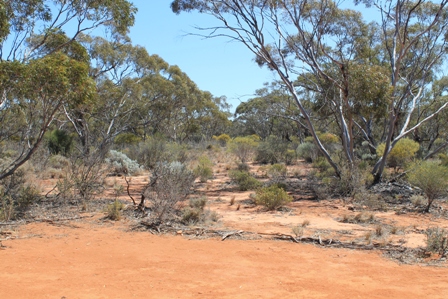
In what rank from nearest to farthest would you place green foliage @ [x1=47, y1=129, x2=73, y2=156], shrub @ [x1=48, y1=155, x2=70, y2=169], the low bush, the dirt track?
the dirt track < the low bush < shrub @ [x1=48, y1=155, x2=70, y2=169] < green foliage @ [x1=47, y1=129, x2=73, y2=156]

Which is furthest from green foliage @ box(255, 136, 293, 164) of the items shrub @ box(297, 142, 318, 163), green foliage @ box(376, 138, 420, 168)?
green foliage @ box(376, 138, 420, 168)

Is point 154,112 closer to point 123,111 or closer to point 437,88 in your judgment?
point 123,111

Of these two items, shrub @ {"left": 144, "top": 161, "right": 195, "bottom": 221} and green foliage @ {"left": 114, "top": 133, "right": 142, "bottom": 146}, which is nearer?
shrub @ {"left": 144, "top": 161, "right": 195, "bottom": 221}

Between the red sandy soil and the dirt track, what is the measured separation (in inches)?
0.5

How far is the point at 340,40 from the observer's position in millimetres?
17109

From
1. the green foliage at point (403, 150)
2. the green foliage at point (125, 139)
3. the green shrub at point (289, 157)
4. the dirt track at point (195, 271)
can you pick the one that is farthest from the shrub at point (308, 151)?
the dirt track at point (195, 271)

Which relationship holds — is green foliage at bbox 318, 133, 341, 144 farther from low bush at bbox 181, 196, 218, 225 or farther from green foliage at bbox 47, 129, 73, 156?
low bush at bbox 181, 196, 218, 225

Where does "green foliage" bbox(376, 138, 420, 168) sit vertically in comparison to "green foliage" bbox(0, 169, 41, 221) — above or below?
above

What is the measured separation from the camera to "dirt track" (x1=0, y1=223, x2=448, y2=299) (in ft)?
17.3

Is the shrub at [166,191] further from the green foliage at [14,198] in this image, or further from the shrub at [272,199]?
the green foliage at [14,198]

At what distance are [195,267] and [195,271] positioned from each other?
0.19 m

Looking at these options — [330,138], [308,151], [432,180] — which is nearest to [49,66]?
[432,180]

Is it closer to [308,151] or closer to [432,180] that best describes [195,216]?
[432,180]

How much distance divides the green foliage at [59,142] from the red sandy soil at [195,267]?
52.3 feet
